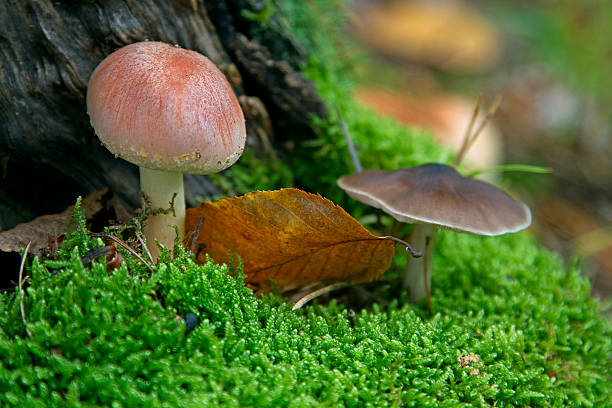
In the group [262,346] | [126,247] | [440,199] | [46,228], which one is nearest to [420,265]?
[440,199]

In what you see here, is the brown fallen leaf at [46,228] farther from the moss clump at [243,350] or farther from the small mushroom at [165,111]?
the small mushroom at [165,111]

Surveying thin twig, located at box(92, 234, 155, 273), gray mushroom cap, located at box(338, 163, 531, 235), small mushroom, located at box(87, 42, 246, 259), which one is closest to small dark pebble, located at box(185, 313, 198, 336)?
thin twig, located at box(92, 234, 155, 273)

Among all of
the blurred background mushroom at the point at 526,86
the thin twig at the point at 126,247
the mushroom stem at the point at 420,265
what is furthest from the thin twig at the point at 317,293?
the blurred background mushroom at the point at 526,86

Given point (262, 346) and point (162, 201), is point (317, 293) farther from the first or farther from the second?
point (162, 201)

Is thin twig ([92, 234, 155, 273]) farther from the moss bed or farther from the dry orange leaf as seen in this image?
the dry orange leaf

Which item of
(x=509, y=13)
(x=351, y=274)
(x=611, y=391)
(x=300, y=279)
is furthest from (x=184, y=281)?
(x=509, y=13)

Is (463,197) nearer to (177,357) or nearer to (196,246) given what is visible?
(196,246)
